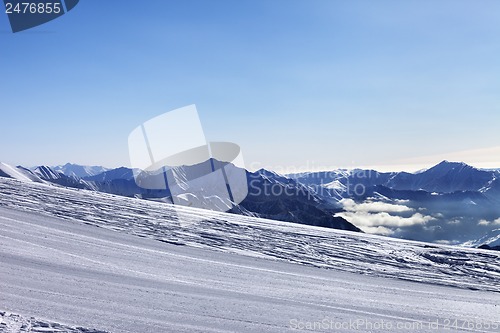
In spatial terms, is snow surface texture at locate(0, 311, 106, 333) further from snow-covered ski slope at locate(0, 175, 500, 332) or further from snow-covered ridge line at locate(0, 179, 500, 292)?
snow-covered ridge line at locate(0, 179, 500, 292)

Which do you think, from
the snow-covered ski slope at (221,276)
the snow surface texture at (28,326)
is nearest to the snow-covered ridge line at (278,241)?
the snow-covered ski slope at (221,276)

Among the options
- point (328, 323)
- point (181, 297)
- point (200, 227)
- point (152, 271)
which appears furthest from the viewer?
point (200, 227)

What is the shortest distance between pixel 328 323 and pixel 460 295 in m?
2.71

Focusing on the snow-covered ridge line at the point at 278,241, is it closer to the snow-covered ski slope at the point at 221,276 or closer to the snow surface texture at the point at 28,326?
the snow-covered ski slope at the point at 221,276

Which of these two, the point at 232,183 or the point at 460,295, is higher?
the point at 232,183

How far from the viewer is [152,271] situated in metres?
5.83

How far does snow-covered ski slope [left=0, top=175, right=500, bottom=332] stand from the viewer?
4.50 meters

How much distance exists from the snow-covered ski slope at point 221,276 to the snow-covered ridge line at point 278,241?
0.04 meters

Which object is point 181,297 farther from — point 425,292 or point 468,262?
Result: point 468,262

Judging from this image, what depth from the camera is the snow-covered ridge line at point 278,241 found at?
284 inches

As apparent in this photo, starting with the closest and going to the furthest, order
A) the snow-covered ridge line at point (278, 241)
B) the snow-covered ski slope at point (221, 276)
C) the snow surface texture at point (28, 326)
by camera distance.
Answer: the snow surface texture at point (28, 326) → the snow-covered ski slope at point (221, 276) → the snow-covered ridge line at point (278, 241)

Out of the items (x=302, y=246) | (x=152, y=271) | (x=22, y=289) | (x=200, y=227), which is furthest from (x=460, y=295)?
(x=22, y=289)

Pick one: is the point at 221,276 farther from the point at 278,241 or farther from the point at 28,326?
the point at 278,241

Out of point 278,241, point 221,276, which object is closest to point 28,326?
point 221,276
